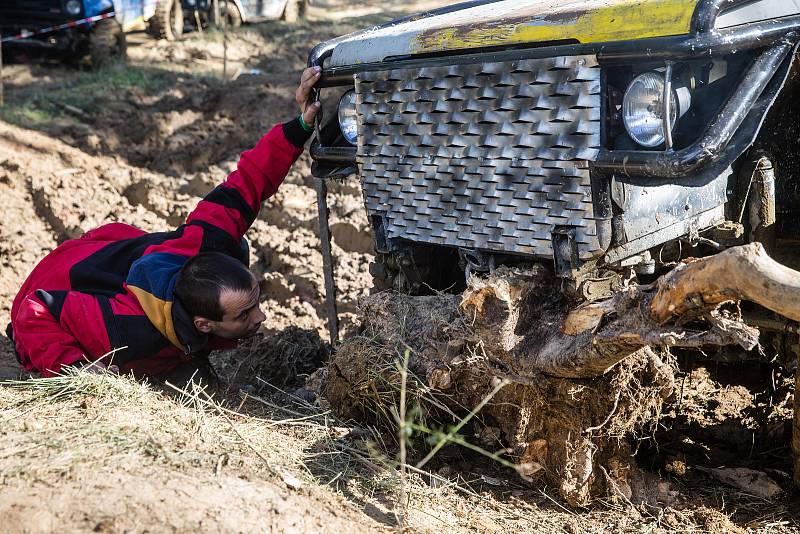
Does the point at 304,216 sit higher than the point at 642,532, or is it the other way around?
the point at 304,216

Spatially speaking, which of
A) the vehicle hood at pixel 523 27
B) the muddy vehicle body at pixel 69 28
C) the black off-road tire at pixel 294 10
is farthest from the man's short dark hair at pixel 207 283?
the black off-road tire at pixel 294 10

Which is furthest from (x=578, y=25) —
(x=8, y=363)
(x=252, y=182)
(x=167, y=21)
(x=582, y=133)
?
(x=167, y=21)

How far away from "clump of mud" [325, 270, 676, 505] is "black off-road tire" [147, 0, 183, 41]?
10.0 metres

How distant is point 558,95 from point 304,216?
3.81 metres

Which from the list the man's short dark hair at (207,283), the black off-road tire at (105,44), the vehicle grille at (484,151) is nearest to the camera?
the vehicle grille at (484,151)

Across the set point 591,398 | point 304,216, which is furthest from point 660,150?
point 304,216

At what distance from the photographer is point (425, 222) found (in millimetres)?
3068

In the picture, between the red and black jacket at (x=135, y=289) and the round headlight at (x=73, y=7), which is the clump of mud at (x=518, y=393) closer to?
the red and black jacket at (x=135, y=289)

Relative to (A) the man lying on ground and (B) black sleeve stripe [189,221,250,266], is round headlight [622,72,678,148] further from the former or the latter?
(B) black sleeve stripe [189,221,250,266]

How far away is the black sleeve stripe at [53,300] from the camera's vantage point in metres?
3.59

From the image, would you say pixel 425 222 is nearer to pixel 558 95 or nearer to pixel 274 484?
pixel 558 95

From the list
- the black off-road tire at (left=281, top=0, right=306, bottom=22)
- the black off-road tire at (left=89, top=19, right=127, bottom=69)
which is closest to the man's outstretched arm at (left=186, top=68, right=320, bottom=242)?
the black off-road tire at (left=89, top=19, right=127, bottom=69)

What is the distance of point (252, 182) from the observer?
4137mm

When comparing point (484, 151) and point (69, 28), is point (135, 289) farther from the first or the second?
point (69, 28)
